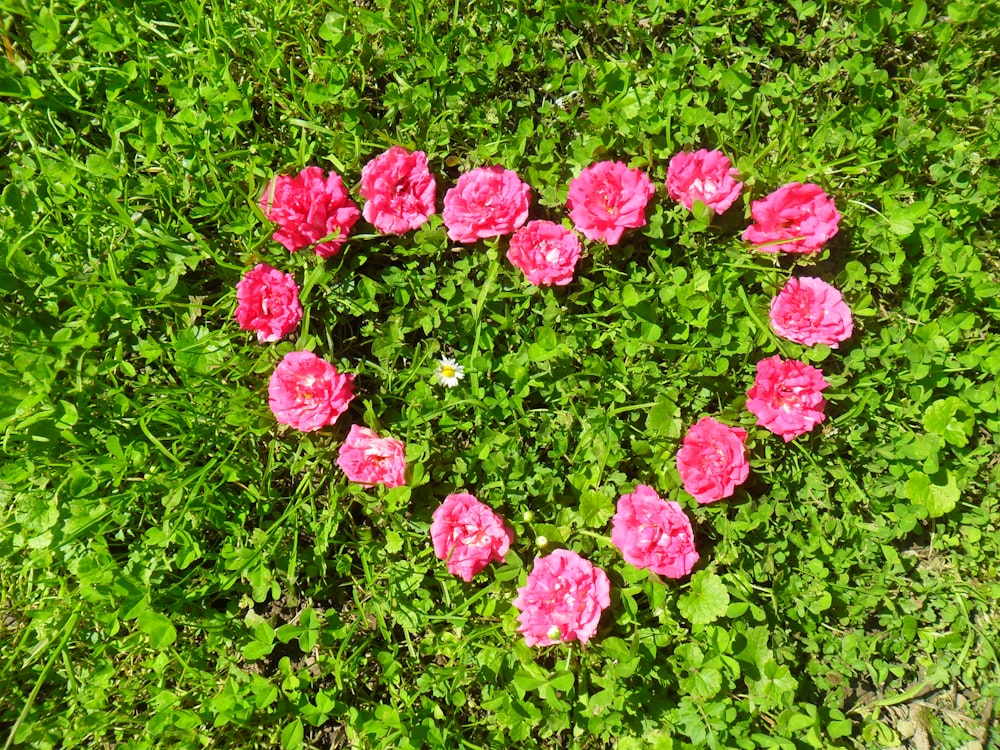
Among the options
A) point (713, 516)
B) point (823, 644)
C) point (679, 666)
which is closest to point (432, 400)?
point (713, 516)

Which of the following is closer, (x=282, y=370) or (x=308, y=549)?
(x=282, y=370)

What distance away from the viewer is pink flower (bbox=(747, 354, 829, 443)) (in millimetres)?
2465

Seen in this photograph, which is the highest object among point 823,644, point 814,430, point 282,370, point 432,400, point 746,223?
point 746,223

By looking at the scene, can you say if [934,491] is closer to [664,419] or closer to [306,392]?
[664,419]

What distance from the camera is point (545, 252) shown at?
257cm

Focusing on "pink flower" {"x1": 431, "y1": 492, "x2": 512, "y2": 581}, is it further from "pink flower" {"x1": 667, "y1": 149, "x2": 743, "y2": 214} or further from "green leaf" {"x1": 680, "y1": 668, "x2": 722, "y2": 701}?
"pink flower" {"x1": 667, "y1": 149, "x2": 743, "y2": 214}

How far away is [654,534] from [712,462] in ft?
1.04

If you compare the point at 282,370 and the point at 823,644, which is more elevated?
the point at 282,370

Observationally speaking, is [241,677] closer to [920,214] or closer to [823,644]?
[823,644]

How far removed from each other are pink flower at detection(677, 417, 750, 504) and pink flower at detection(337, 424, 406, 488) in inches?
38.3

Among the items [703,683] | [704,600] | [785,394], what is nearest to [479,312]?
[785,394]

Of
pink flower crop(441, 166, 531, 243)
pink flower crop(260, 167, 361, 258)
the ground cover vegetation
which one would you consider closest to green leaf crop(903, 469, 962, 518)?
the ground cover vegetation

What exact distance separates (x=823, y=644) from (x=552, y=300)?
1580 millimetres

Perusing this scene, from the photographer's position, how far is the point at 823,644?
8.50ft
